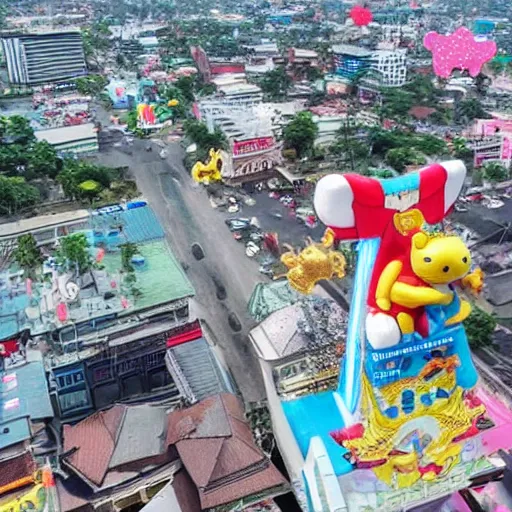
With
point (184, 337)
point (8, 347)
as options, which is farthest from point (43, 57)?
point (184, 337)

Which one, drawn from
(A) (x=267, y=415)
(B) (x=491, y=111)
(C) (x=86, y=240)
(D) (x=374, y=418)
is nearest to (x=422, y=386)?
(D) (x=374, y=418)

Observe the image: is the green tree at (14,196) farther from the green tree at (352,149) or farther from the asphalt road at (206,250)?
the green tree at (352,149)

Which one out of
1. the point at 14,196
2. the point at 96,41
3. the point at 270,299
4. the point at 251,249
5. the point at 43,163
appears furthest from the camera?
the point at 96,41

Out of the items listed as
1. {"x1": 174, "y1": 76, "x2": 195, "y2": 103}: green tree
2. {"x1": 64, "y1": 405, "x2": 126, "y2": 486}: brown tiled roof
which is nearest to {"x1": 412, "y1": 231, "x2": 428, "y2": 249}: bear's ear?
{"x1": 64, "y1": 405, "x2": 126, "y2": 486}: brown tiled roof

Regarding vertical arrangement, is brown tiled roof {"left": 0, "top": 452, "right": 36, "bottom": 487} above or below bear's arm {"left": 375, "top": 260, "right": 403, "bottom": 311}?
below

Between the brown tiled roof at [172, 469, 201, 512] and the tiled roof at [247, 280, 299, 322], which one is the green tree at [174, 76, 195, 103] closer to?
the tiled roof at [247, 280, 299, 322]

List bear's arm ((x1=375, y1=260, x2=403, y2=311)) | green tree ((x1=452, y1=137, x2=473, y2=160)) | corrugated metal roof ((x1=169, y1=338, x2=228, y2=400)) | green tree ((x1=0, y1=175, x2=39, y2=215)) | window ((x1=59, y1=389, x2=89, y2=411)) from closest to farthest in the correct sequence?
bear's arm ((x1=375, y1=260, x2=403, y2=311)), corrugated metal roof ((x1=169, y1=338, x2=228, y2=400)), window ((x1=59, y1=389, x2=89, y2=411)), green tree ((x1=0, y1=175, x2=39, y2=215)), green tree ((x1=452, y1=137, x2=473, y2=160))

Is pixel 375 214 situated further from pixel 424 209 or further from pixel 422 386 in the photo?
pixel 422 386

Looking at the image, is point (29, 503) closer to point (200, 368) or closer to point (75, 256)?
point (200, 368)
